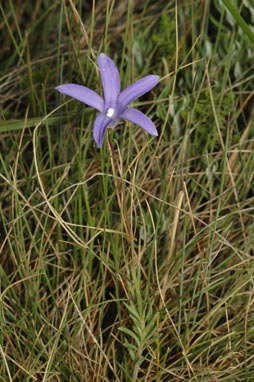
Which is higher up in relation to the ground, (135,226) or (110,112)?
(110,112)

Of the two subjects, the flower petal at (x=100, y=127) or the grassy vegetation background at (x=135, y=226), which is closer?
the flower petal at (x=100, y=127)

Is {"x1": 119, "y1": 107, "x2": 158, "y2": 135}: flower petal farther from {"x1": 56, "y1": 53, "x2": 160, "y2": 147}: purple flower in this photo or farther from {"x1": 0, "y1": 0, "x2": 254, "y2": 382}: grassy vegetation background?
{"x1": 0, "y1": 0, "x2": 254, "y2": 382}: grassy vegetation background

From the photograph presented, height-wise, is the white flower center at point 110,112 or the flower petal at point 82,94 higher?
the flower petal at point 82,94

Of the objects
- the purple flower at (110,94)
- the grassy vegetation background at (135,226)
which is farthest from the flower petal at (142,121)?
the grassy vegetation background at (135,226)

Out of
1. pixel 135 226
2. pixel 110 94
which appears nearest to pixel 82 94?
pixel 110 94

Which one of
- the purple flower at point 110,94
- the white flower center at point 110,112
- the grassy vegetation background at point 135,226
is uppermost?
the purple flower at point 110,94

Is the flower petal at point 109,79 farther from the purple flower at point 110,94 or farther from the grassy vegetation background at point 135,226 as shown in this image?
the grassy vegetation background at point 135,226

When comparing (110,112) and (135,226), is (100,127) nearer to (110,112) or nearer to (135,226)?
(110,112)
